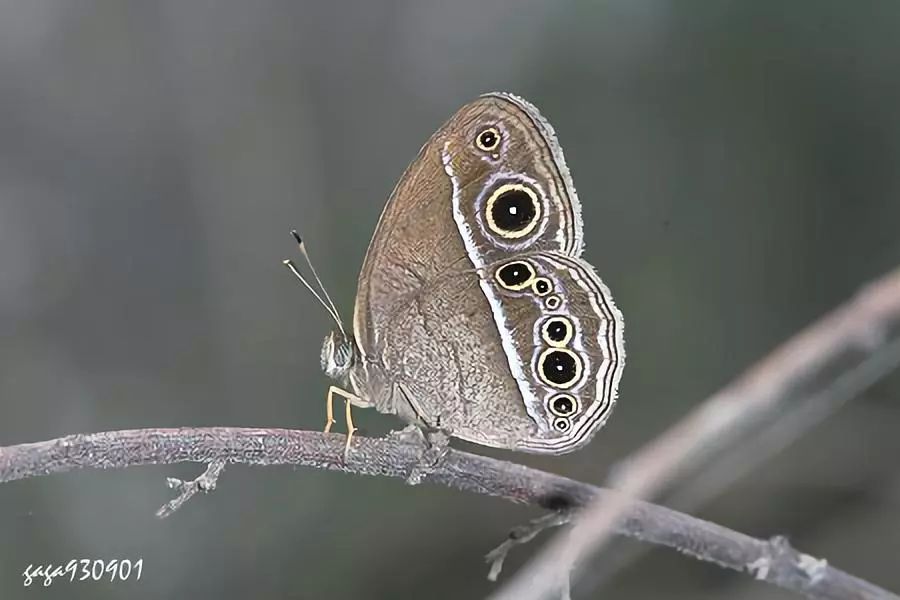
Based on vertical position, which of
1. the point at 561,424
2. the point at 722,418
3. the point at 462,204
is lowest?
the point at 722,418

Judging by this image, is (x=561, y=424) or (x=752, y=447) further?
(x=561, y=424)

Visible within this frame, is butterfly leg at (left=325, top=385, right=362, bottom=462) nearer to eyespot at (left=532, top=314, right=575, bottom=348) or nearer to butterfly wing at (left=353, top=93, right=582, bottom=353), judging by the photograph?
butterfly wing at (left=353, top=93, right=582, bottom=353)

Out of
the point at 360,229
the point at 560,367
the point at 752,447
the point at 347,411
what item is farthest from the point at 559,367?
the point at 360,229

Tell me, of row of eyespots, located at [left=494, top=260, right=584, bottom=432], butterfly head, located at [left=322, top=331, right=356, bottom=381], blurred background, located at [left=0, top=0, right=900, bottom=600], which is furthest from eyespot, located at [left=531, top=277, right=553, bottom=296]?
blurred background, located at [left=0, top=0, right=900, bottom=600]

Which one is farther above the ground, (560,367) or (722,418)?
(560,367)

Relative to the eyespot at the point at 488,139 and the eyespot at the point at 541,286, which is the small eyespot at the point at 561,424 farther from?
the eyespot at the point at 488,139

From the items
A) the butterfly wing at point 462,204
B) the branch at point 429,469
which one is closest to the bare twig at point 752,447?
the branch at point 429,469

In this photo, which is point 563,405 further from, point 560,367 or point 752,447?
point 752,447

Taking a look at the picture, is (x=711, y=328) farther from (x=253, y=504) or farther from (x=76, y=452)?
(x=76, y=452)

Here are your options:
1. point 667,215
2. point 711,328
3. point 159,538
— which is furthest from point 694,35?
point 159,538
